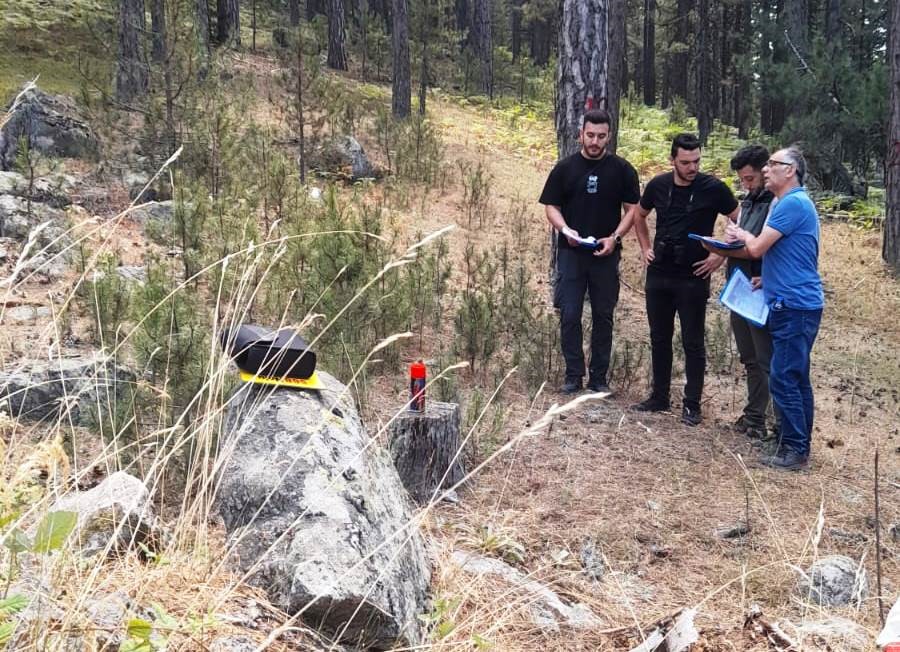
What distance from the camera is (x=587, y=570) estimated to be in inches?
146

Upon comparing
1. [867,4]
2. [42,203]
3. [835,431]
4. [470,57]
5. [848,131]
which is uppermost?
[867,4]

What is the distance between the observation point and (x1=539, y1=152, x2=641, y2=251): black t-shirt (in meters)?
5.73

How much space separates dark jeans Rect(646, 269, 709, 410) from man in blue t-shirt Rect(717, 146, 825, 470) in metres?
0.59

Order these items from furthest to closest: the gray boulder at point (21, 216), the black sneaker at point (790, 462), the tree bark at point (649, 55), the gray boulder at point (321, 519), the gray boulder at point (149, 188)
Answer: the tree bark at point (649, 55) → the gray boulder at point (149, 188) → the gray boulder at point (21, 216) → the black sneaker at point (790, 462) → the gray boulder at point (321, 519)

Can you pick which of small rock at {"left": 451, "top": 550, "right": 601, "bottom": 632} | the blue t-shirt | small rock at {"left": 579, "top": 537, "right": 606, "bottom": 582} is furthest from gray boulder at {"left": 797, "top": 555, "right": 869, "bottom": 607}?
the blue t-shirt

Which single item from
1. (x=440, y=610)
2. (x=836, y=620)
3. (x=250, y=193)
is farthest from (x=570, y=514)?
(x=250, y=193)

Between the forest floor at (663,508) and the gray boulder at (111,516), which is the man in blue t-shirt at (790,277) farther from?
the gray boulder at (111,516)

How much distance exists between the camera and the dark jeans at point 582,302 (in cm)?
577

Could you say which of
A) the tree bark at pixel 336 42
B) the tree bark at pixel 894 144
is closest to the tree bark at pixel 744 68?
the tree bark at pixel 894 144

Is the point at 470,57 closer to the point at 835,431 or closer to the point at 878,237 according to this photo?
the point at 878,237

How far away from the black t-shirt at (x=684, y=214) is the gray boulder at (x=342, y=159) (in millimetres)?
6836

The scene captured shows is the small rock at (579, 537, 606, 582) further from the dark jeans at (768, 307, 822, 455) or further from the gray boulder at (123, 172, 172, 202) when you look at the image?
Result: the gray boulder at (123, 172, 172, 202)

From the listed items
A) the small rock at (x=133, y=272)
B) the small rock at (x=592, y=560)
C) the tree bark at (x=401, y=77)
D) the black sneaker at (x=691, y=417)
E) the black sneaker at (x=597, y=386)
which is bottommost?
the small rock at (x=592, y=560)

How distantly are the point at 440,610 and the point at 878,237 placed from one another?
1284 cm
